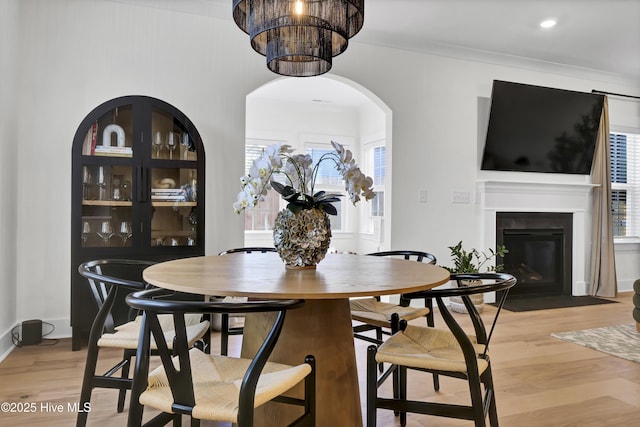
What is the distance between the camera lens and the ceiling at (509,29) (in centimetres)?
345

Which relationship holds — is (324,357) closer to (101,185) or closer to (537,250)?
(101,185)

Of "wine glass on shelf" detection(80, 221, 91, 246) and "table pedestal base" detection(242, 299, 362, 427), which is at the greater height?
"wine glass on shelf" detection(80, 221, 91, 246)

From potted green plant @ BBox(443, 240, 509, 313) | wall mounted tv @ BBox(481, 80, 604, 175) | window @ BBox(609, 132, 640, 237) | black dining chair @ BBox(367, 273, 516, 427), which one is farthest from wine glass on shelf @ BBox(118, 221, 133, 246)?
window @ BBox(609, 132, 640, 237)

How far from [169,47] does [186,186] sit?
1106mm

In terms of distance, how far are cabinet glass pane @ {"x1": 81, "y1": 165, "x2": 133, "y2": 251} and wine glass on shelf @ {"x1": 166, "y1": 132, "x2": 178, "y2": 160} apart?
12.1 inches

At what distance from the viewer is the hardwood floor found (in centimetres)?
207

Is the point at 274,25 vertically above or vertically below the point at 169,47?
below

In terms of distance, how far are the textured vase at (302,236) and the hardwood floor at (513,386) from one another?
877 mm

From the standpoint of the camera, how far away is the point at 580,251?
5.11m

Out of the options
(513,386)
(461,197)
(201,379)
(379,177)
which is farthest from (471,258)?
(201,379)

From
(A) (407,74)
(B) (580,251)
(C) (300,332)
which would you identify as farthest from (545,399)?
(B) (580,251)

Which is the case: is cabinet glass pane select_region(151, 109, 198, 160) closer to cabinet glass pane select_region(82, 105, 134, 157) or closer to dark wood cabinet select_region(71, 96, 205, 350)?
dark wood cabinet select_region(71, 96, 205, 350)

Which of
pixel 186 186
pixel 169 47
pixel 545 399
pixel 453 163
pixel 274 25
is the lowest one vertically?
pixel 545 399

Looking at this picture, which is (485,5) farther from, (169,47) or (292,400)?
(292,400)
